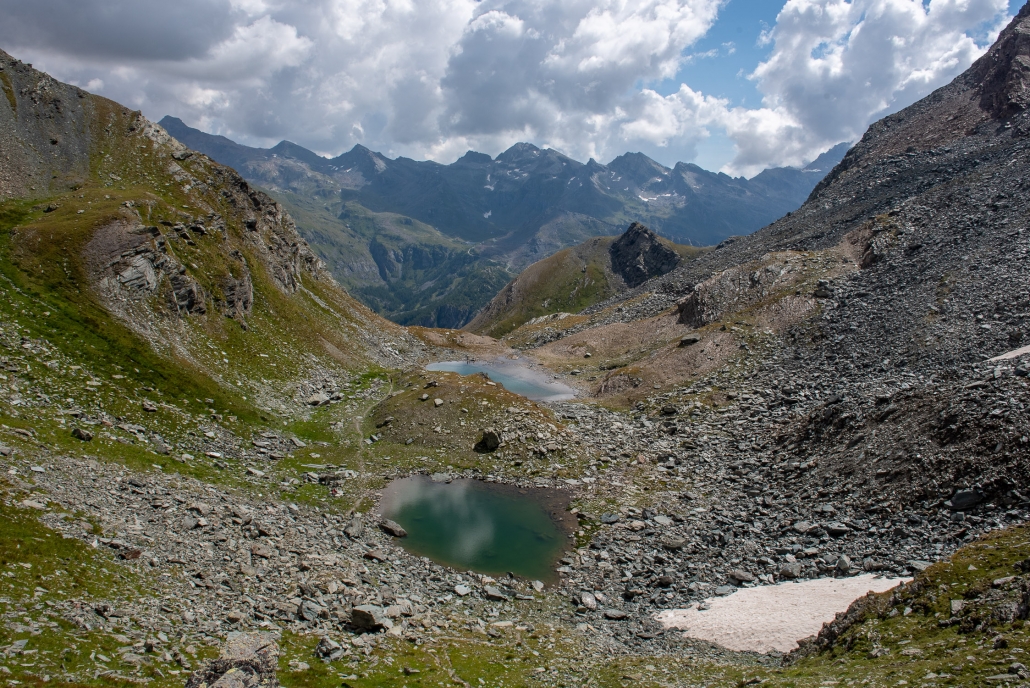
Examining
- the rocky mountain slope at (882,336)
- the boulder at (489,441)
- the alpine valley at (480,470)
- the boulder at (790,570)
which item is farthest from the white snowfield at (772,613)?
the boulder at (489,441)

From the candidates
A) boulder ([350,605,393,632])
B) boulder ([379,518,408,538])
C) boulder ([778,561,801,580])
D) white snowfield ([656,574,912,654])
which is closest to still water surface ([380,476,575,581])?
boulder ([379,518,408,538])

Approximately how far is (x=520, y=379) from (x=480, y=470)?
156ft

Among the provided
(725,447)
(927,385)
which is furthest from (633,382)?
(927,385)

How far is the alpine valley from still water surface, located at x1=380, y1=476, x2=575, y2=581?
350 mm

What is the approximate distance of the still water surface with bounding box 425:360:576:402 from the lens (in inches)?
3249

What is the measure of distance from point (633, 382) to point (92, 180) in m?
83.0

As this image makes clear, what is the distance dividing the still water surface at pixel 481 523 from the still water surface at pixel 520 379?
99.0 feet

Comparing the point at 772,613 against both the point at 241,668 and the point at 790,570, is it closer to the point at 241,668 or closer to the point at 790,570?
the point at 790,570

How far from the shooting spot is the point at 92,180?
260 feet

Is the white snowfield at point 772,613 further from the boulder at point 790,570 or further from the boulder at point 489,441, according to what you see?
the boulder at point 489,441

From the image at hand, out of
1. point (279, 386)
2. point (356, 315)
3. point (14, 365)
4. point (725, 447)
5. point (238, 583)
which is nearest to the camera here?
point (238, 583)

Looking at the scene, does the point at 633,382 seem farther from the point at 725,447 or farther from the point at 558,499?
the point at 558,499

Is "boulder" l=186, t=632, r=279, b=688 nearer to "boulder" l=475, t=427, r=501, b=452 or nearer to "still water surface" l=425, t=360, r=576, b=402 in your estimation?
"boulder" l=475, t=427, r=501, b=452

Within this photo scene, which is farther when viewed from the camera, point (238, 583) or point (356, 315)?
point (356, 315)
